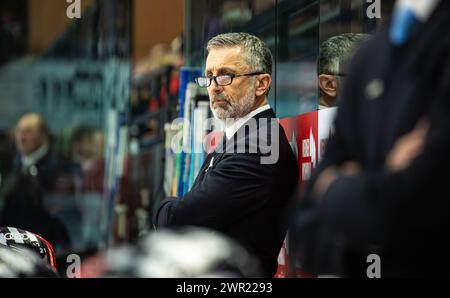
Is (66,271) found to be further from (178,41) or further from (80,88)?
(80,88)

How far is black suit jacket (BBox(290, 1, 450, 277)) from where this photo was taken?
171 centimetres

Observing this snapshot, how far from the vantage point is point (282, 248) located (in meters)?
4.21

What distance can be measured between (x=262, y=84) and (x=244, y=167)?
1.39 feet

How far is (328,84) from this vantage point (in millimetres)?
3932

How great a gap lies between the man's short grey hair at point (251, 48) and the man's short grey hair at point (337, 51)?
0.22 metres

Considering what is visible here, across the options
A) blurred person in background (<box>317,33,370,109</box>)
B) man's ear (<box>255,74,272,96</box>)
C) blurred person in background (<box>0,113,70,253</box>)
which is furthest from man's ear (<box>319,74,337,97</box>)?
blurred person in background (<box>0,113,70,253</box>)

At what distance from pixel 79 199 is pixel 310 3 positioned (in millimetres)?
3767

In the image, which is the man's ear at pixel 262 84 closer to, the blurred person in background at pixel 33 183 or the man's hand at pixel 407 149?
the man's hand at pixel 407 149

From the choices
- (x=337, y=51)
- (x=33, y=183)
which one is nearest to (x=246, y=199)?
(x=337, y=51)

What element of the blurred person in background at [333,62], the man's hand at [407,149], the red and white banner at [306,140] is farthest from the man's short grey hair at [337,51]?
the man's hand at [407,149]

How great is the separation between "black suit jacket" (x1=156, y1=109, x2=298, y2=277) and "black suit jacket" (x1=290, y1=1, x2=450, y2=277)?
1.72 meters

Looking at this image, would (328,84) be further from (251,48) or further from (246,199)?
(246,199)

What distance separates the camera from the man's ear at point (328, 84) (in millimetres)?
3898

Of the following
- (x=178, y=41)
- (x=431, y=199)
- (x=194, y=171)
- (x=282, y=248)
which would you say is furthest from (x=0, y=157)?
(x=431, y=199)
